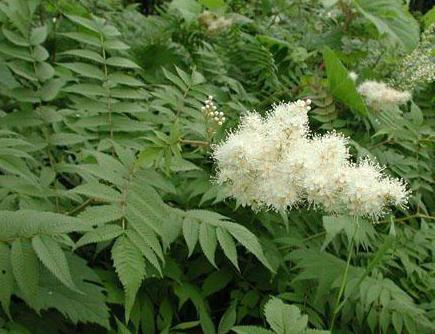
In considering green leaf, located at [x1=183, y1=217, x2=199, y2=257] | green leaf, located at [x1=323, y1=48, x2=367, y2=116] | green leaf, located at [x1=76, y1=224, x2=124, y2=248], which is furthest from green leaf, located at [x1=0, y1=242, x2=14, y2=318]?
green leaf, located at [x1=323, y1=48, x2=367, y2=116]

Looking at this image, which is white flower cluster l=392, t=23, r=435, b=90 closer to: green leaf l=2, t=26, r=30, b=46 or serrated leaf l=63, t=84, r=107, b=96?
serrated leaf l=63, t=84, r=107, b=96

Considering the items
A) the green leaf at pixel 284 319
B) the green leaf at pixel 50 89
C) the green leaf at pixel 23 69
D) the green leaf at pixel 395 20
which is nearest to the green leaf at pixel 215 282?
the green leaf at pixel 284 319

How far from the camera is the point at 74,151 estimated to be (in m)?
2.34

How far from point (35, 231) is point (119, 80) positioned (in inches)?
40.5

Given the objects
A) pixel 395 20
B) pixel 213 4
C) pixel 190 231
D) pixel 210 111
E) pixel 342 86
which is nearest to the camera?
pixel 190 231

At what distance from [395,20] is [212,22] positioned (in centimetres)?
118

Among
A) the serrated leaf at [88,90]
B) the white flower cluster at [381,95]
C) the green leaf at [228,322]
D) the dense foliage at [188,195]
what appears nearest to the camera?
the dense foliage at [188,195]

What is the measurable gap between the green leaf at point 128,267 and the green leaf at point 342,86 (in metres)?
1.76

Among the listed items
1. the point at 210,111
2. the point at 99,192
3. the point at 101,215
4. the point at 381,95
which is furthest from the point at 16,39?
the point at 381,95

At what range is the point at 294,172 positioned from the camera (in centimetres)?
181

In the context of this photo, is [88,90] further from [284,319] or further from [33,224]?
[284,319]

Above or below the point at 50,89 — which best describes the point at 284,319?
above

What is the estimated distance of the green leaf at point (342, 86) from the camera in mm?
2773

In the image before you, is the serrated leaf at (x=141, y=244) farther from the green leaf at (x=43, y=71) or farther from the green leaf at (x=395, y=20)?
the green leaf at (x=395, y=20)
